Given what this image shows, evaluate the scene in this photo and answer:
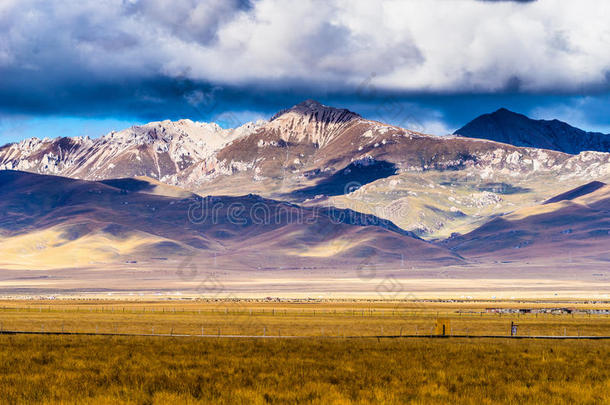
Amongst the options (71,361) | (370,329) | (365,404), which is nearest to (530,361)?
(365,404)

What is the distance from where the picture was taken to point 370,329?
93.9 metres

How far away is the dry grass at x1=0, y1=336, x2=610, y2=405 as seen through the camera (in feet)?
102

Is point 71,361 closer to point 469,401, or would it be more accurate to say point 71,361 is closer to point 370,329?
point 469,401

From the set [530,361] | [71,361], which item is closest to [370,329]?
[530,361]

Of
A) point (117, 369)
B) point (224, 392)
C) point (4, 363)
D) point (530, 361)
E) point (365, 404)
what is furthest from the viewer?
point (530, 361)

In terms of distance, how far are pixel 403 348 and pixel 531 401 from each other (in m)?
26.2

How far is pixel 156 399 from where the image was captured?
29.6m

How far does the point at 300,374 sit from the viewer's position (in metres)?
38.3

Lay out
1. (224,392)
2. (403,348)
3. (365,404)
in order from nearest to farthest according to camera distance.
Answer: (365,404) < (224,392) < (403,348)

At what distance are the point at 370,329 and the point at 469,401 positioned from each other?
64204mm

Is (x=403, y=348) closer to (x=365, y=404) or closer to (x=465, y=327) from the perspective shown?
(x=365, y=404)

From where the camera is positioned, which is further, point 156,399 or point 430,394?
point 430,394

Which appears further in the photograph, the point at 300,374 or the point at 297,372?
the point at 297,372

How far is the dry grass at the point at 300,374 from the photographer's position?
102ft
